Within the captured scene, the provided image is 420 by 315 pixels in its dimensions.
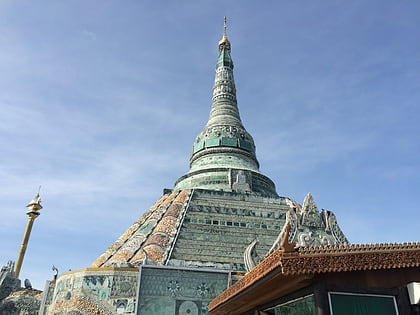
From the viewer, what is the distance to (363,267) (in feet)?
20.2

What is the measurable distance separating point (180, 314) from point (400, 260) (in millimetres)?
9203

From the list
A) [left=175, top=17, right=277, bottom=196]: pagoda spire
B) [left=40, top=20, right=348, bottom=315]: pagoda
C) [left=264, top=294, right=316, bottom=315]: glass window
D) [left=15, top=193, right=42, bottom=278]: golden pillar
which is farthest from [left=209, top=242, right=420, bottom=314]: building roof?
[left=15, top=193, right=42, bottom=278]: golden pillar

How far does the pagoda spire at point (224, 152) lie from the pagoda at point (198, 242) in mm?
83

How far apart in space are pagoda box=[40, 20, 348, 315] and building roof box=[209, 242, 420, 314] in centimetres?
109

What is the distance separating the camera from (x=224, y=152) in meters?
28.3

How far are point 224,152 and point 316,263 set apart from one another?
22583 millimetres

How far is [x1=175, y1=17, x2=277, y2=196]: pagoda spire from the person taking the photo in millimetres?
25438

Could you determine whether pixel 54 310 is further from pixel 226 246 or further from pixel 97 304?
pixel 226 246

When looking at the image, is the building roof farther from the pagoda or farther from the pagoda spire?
the pagoda spire

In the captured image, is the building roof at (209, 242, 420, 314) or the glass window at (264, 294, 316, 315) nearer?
the building roof at (209, 242, 420, 314)

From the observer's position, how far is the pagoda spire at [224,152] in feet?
83.5

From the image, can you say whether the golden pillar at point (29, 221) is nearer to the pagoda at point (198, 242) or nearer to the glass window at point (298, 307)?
the pagoda at point (198, 242)

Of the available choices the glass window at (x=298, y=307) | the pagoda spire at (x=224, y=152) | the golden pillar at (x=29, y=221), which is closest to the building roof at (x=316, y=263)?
the glass window at (x=298, y=307)

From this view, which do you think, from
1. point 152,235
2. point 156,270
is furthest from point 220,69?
point 156,270
